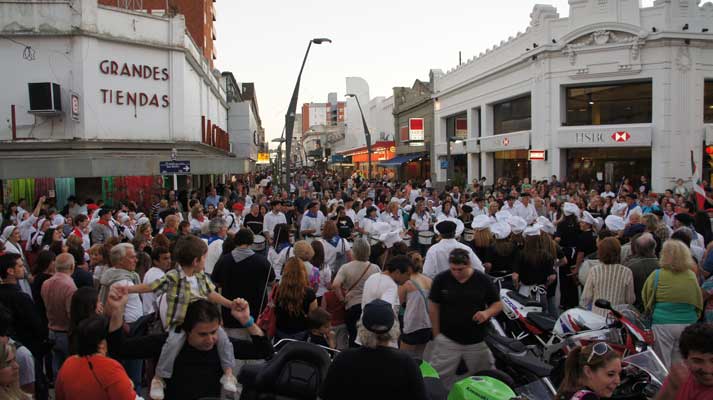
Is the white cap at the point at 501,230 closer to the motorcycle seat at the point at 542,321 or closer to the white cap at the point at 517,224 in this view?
Result: the white cap at the point at 517,224

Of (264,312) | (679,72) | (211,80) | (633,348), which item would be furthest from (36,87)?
(679,72)

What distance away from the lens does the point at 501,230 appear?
8477mm

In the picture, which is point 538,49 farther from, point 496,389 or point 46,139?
point 496,389

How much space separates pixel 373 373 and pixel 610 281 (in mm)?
4183

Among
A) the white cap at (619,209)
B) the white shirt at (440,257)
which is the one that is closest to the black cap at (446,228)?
the white shirt at (440,257)

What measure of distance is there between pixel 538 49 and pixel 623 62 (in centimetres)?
394

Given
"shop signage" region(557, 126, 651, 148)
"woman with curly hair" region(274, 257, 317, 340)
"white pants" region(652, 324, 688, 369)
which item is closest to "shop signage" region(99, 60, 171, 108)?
"shop signage" region(557, 126, 651, 148)

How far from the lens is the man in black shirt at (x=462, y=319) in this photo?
5.22m

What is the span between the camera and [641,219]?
1045cm

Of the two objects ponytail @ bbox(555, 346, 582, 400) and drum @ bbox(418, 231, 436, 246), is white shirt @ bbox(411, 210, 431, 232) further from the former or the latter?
ponytail @ bbox(555, 346, 582, 400)

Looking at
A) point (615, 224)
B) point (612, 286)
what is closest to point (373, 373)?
point (612, 286)

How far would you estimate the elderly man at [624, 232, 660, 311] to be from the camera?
700cm

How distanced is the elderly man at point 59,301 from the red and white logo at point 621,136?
84.8ft

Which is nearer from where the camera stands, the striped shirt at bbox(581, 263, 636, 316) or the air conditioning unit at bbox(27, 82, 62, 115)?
the striped shirt at bbox(581, 263, 636, 316)
